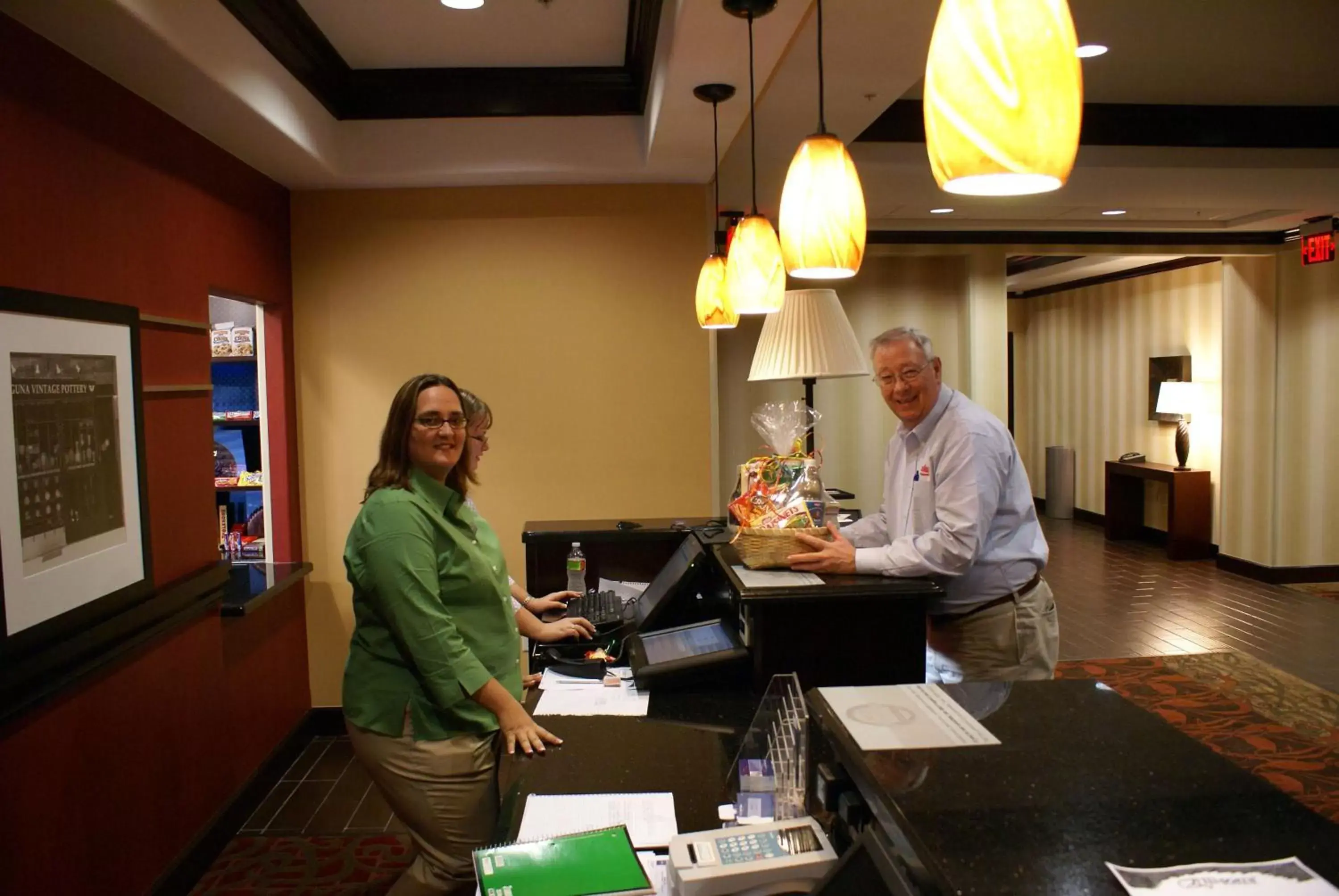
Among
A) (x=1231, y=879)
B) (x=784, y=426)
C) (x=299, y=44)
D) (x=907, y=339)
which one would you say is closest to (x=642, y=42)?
(x=299, y=44)

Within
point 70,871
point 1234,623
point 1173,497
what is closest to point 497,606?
point 70,871

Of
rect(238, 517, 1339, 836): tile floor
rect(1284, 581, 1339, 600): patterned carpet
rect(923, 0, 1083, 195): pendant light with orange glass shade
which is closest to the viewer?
rect(923, 0, 1083, 195): pendant light with orange glass shade

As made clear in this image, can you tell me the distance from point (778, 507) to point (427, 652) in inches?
33.9

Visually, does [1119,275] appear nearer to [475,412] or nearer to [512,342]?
[512,342]

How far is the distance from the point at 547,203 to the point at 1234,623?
215 inches

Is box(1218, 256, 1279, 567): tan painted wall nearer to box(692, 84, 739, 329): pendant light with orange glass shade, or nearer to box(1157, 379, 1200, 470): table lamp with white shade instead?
box(1157, 379, 1200, 470): table lamp with white shade

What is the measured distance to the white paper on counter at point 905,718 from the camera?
1149 mm

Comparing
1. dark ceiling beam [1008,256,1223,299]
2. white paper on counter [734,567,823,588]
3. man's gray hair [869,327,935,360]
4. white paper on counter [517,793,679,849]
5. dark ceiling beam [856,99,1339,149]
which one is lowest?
white paper on counter [517,793,679,849]

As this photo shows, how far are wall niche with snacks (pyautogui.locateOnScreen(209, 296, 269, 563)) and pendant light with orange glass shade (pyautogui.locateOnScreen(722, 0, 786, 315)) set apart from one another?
2.94m

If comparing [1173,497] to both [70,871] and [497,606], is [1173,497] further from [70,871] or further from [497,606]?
[70,871]

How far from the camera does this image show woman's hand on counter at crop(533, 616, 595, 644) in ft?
8.33

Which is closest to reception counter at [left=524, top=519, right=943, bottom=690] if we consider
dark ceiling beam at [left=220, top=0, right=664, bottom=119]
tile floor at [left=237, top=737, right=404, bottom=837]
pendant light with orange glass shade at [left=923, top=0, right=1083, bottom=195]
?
pendant light with orange glass shade at [left=923, top=0, right=1083, bottom=195]

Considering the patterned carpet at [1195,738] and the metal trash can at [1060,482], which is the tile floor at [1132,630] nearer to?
the patterned carpet at [1195,738]

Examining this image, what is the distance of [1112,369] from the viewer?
1021 cm
